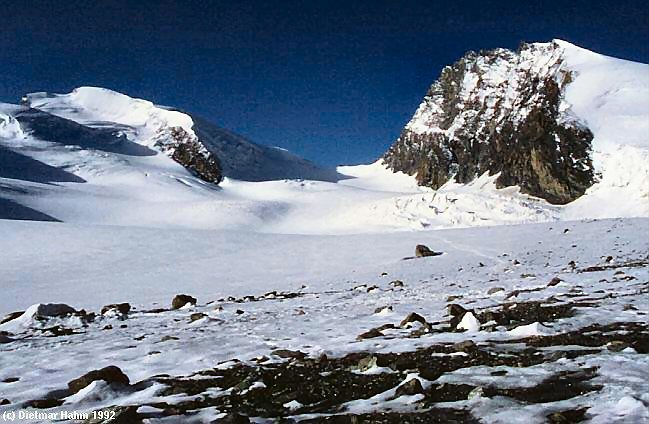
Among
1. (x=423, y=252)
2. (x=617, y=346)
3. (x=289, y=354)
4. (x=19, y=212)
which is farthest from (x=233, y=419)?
(x=19, y=212)

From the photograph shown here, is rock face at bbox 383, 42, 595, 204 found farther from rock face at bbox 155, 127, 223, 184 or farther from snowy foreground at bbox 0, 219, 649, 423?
snowy foreground at bbox 0, 219, 649, 423

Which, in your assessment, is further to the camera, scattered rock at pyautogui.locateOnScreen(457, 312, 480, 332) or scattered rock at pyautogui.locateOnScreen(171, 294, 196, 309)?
scattered rock at pyautogui.locateOnScreen(171, 294, 196, 309)

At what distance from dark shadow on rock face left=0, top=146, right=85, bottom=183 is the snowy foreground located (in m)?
86.4

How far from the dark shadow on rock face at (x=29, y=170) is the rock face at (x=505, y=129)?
76601 mm

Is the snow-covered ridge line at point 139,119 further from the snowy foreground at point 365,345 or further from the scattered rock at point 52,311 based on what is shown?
the scattered rock at point 52,311

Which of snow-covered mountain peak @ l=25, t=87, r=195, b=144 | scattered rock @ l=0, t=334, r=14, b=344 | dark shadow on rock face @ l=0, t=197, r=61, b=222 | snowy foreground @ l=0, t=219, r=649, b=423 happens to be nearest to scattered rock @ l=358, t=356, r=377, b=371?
snowy foreground @ l=0, t=219, r=649, b=423

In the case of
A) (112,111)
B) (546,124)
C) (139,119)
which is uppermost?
(112,111)

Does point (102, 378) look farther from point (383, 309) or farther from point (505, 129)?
point (505, 129)

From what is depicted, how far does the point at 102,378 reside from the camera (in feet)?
20.7

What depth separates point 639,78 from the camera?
74.8 meters

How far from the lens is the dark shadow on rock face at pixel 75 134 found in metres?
122

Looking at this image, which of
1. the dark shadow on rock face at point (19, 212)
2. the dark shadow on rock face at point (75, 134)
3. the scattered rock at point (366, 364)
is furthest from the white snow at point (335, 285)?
the dark shadow on rock face at point (75, 134)

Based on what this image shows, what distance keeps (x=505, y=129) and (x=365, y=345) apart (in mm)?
98930

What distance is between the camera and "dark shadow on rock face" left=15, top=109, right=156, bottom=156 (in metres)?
122
